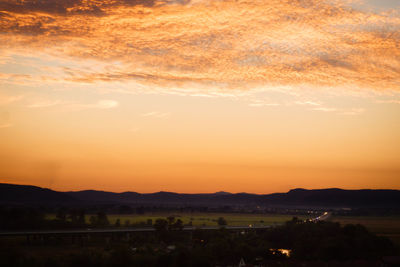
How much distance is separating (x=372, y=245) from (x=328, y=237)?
5.41 meters

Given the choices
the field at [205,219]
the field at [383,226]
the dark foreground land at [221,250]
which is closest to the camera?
the dark foreground land at [221,250]

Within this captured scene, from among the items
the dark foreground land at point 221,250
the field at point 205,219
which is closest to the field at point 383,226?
the dark foreground land at point 221,250

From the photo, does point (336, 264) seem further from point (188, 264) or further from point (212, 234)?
point (212, 234)

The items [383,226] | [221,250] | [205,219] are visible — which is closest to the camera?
[221,250]

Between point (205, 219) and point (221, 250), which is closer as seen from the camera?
point (221, 250)

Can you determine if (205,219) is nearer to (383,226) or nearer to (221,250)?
(383,226)

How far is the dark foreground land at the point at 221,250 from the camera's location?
4594 cm

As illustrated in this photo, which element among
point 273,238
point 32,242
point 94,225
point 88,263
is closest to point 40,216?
point 94,225

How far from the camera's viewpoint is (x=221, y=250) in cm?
5316

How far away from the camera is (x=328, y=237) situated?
60375 mm

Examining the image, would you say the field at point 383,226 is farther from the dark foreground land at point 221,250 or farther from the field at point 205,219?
the field at point 205,219

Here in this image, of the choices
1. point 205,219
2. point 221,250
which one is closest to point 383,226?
point 205,219

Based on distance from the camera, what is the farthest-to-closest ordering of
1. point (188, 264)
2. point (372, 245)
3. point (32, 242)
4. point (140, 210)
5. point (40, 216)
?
1. point (140, 210)
2. point (40, 216)
3. point (32, 242)
4. point (372, 245)
5. point (188, 264)

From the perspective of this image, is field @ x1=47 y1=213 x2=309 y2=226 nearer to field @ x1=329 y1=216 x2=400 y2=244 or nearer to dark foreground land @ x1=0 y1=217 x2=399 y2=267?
field @ x1=329 y1=216 x2=400 y2=244
